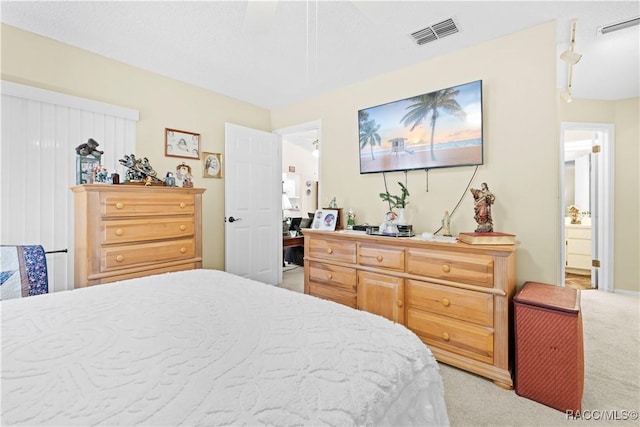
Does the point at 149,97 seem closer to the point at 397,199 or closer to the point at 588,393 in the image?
the point at 397,199

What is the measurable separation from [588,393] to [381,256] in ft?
5.12

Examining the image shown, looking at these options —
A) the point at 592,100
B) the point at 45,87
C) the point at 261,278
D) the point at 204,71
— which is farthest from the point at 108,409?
the point at 592,100

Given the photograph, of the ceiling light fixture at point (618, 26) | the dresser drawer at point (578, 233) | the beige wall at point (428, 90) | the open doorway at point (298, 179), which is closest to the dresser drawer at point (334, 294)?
the beige wall at point (428, 90)

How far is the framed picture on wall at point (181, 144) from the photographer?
325 centimetres

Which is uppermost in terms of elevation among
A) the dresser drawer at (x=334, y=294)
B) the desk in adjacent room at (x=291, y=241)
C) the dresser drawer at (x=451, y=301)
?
the desk in adjacent room at (x=291, y=241)

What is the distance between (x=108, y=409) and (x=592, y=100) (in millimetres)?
5357

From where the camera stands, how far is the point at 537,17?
7.09 feet

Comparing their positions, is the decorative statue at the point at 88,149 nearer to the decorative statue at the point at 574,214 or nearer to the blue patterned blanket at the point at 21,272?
the blue patterned blanket at the point at 21,272

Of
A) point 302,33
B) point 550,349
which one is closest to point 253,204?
point 302,33

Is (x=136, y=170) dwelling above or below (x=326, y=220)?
above

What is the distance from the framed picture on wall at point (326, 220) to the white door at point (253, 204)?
1056 mm

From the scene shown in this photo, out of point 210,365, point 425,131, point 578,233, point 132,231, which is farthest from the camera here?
point 578,233

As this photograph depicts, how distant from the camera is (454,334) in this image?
2.15 meters

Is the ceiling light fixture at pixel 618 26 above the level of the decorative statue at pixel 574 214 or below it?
above
